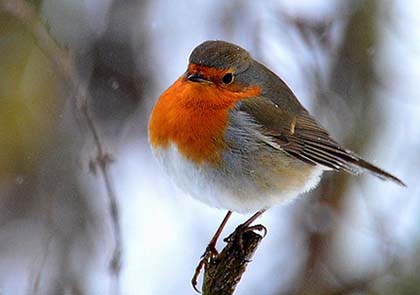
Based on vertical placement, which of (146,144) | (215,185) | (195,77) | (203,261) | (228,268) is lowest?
(228,268)

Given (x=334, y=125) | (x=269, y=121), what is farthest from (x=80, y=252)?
(x=269, y=121)

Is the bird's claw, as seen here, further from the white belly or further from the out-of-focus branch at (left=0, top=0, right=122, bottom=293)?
the out-of-focus branch at (left=0, top=0, right=122, bottom=293)

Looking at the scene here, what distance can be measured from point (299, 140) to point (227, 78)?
21.4 inches

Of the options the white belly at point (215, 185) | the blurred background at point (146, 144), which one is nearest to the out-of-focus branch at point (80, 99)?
the white belly at point (215, 185)

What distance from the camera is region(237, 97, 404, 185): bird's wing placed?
4160 millimetres

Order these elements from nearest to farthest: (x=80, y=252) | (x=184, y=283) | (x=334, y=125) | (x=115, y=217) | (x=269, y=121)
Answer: (x=115, y=217) → (x=269, y=121) → (x=334, y=125) → (x=80, y=252) → (x=184, y=283)

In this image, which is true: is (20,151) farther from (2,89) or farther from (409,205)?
(409,205)

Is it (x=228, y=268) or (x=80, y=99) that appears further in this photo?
(x=80, y=99)

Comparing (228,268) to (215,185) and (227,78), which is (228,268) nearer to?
(215,185)

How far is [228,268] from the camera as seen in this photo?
10.7ft

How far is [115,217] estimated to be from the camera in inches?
142

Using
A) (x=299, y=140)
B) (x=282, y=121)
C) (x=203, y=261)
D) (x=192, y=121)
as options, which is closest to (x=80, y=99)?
(x=192, y=121)

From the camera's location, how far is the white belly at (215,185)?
3.86 metres

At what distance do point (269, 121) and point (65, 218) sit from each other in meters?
2.43
